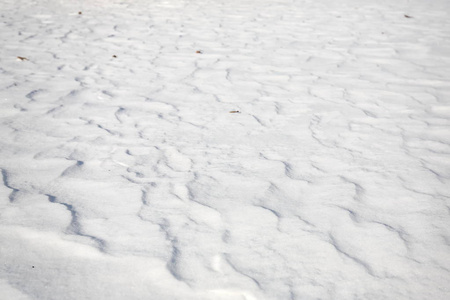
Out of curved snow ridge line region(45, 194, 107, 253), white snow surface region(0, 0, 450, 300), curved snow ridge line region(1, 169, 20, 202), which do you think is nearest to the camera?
white snow surface region(0, 0, 450, 300)

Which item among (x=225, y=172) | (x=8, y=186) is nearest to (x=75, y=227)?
(x=8, y=186)

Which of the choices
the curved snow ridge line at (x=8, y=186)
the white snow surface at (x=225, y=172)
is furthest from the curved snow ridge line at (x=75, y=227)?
the curved snow ridge line at (x=8, y=186)

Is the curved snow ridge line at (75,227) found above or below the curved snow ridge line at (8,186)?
above

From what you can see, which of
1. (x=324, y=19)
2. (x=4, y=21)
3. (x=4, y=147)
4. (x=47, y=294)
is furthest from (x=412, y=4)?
(x=47, y=294)

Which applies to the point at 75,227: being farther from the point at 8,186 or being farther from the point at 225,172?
the point at 225,172

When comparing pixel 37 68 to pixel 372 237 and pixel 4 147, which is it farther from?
pixel 372 237

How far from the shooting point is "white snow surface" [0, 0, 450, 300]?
47.9 inches

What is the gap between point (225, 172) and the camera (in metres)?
1.81

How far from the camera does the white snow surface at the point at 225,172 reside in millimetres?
1218

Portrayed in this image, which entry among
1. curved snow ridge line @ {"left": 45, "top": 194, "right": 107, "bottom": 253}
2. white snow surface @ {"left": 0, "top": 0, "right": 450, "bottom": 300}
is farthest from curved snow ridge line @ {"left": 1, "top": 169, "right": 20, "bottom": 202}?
curved snow ridge line @ {"left": 45, "top": 194, "right": 107, "bottom": 253}

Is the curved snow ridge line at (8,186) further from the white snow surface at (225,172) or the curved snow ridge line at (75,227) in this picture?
the curved snow ridge line at (75,227)

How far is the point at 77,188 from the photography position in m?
1.66

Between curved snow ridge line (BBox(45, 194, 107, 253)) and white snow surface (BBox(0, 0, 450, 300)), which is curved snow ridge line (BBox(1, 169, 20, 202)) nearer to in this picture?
white snow surface (BBox(0, 0, 450, 300))

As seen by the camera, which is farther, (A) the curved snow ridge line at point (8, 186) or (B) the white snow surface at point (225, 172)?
(A) the curved snow ridge line at point (8, 186)
